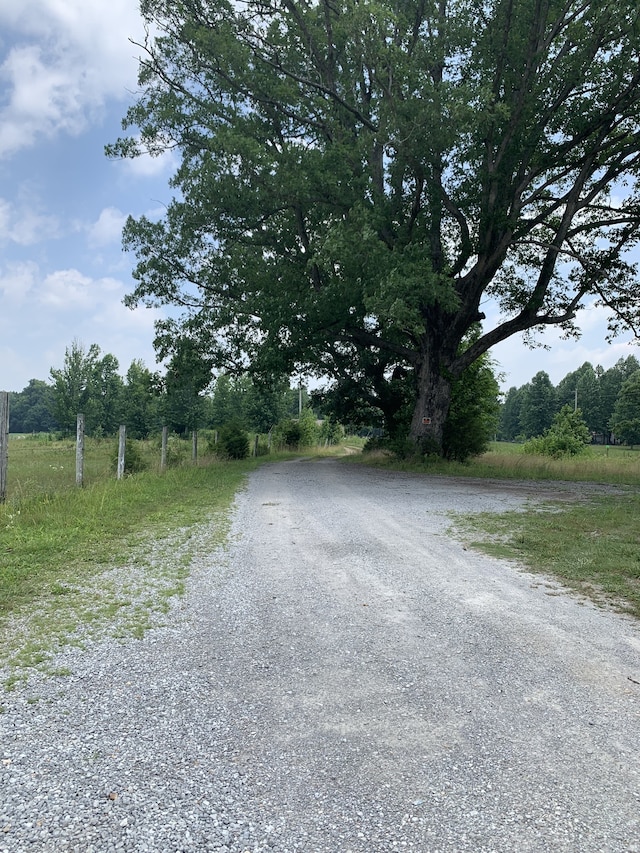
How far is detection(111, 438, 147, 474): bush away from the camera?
12.6 meters

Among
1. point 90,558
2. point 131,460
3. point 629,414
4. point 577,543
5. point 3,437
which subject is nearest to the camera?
point 90,558

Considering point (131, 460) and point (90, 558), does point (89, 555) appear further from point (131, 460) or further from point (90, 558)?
point (131, 460)

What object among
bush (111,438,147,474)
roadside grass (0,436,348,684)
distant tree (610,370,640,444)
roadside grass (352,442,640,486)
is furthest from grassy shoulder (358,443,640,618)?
distant tree (610,370,640,444)

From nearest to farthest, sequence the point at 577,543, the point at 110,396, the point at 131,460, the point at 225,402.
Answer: the point at 577,543 < the point at 131,460 < the point at 110,396 < the point at 225,402

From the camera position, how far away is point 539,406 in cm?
9069

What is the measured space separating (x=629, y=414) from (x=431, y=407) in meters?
65.0

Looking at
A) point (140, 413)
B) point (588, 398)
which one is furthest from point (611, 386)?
point (140, 413)

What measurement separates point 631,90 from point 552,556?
1384cm

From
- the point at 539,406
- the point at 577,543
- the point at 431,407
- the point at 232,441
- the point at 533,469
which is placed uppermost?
the point at 539,406

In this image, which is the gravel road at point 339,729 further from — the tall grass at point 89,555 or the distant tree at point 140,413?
the distant tree at point 140,413

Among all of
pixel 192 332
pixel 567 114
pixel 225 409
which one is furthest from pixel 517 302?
pixel 225 409

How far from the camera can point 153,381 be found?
866 inches

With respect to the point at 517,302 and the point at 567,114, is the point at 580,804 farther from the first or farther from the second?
the point at 517,302

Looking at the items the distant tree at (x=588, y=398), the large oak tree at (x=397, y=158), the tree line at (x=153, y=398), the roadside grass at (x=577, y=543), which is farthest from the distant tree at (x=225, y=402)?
the distant tree at (x=588, y=398)
